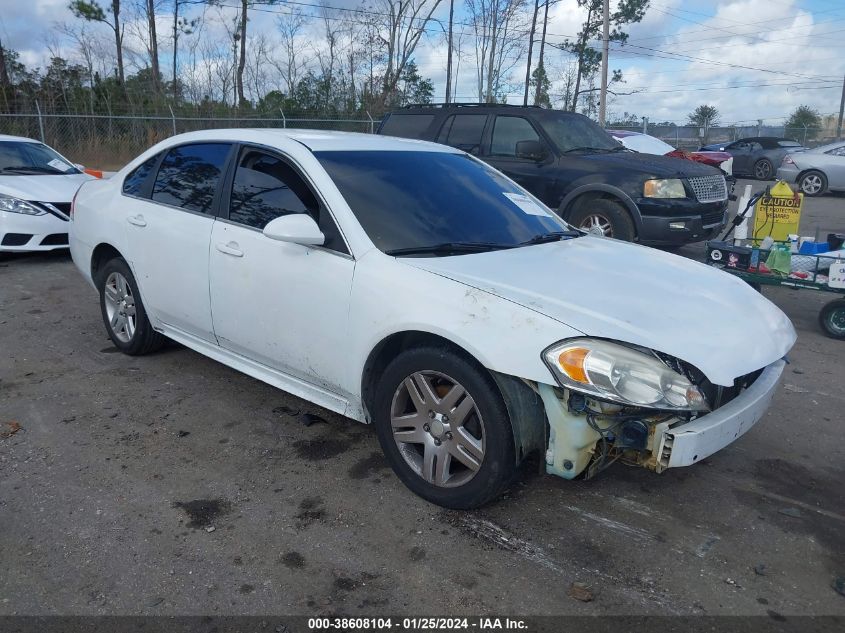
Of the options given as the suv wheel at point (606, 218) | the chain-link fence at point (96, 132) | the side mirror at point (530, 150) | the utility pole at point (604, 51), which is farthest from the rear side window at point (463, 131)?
the utility pole at point (604, 51)

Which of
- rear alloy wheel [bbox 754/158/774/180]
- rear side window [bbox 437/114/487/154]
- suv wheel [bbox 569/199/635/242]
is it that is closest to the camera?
suv wheel [bbox 569/199/635/242]

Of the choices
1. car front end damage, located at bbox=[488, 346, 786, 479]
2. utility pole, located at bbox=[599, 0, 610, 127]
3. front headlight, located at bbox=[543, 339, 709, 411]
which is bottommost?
car front end damage, located at bbox=[488, 346, 786, 479]

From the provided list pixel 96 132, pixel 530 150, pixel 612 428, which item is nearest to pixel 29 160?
pixel 530 150

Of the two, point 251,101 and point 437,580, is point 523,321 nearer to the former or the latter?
point 437,580

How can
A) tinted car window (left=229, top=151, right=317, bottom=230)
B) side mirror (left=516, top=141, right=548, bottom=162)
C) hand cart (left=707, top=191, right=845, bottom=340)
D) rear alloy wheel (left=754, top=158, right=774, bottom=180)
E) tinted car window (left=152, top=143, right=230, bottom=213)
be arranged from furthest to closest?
rear alloy wheel (left=754, top=158, right=774, bottom=180) < side mirror (left=516, top=141, right=548, bottom=162) < hand cart (left=707, top=191, right=845, bottom=340) < tinted car window (left=152, top=143, right=230, bottom=213) < tinted car window (left=229, top=151, right=317, bottom=230)

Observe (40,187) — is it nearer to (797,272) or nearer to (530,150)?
(530,150)

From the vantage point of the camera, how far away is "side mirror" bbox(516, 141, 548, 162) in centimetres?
869

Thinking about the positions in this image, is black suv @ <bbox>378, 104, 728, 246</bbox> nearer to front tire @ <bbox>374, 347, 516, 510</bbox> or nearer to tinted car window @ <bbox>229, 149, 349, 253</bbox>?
tinted car window @ <bbox>229, 149, 349, 253</bbox>

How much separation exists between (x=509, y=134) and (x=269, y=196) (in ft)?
19.0

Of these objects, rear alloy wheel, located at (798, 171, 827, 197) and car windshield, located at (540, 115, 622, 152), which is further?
rear alloy wheel, located at (798, 171, 827, 197)

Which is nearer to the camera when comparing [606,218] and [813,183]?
[606,218]

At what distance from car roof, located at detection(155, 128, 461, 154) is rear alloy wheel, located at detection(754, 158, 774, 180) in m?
21.9

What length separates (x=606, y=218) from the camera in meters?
8.53

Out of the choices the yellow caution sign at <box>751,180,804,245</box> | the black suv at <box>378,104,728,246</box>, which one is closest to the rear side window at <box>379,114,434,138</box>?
the black suv at <box>378,104,728,246</box>
